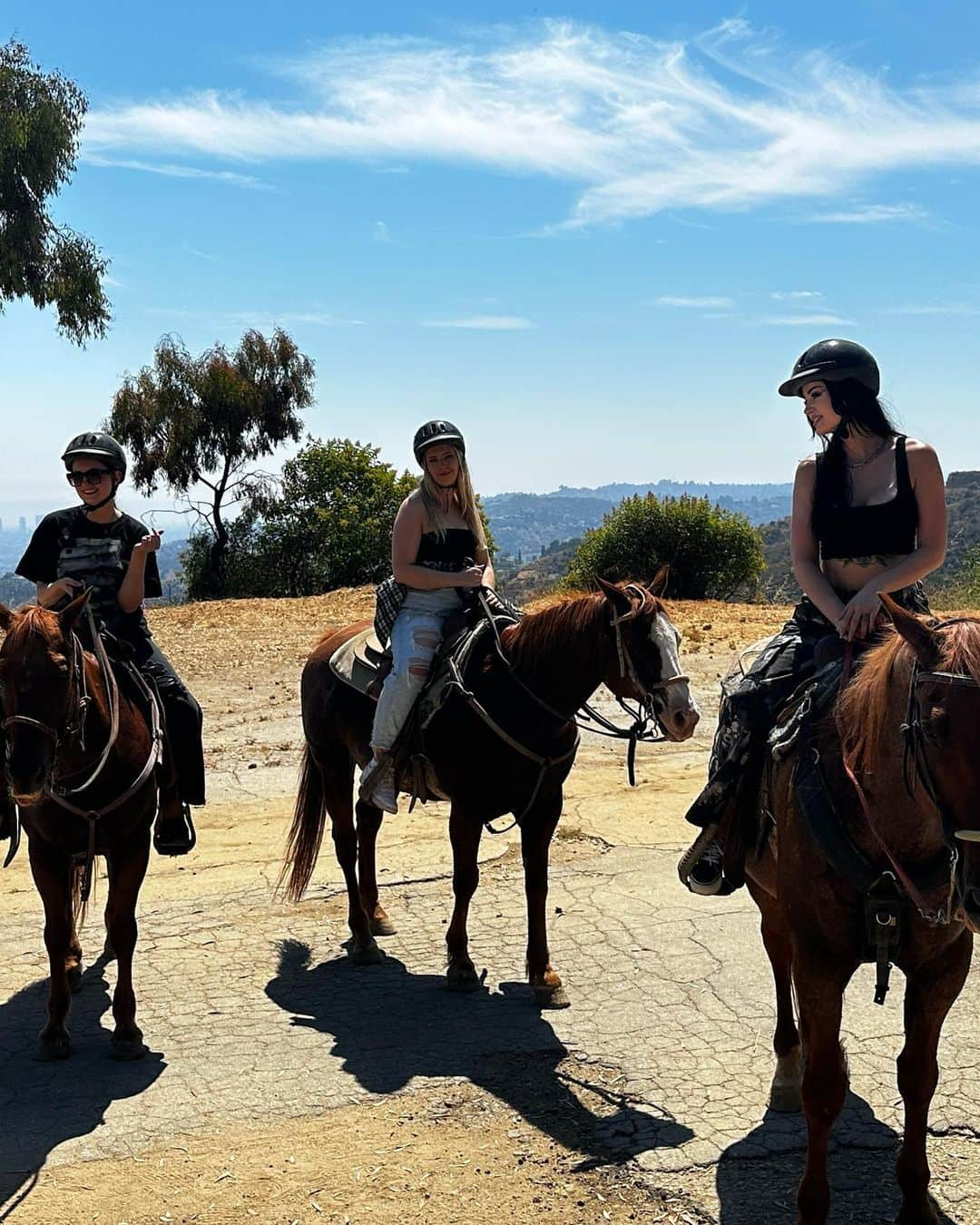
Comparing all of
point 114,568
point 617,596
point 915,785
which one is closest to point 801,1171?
point 915,785

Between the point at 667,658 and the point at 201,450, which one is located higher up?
the point at 201,450

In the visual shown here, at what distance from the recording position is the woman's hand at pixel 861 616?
12.1ft

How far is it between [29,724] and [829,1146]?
357 cm

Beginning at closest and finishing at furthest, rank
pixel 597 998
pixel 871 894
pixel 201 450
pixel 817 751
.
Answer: pixel 871 894 < pixel 817 751 < pixel 597 998 < pixel 201 450

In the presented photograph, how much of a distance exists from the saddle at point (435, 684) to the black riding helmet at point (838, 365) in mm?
2488

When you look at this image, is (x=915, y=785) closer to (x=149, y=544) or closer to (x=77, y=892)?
(x=149, y=544)

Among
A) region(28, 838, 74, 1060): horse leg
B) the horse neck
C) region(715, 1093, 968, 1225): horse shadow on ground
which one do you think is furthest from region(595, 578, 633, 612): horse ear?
region(28, 838, 74, 1060): horse leg

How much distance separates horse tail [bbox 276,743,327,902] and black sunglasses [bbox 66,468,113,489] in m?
2.28

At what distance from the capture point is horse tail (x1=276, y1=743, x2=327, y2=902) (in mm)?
6734

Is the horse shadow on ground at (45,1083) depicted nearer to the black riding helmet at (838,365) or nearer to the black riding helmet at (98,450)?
the black riding helmet at (98,450)

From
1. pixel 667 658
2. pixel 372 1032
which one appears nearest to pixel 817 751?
pixel 667 658

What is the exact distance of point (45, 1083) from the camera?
4750 mm

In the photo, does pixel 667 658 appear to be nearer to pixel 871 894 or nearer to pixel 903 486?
pixel 903 486

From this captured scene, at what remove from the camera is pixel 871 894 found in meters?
3.33
